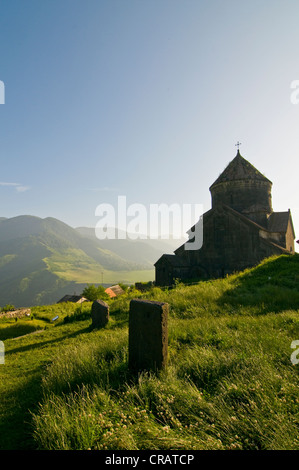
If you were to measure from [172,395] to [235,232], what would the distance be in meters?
22.5

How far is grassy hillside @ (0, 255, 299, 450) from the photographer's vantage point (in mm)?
2594

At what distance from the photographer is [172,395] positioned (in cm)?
332

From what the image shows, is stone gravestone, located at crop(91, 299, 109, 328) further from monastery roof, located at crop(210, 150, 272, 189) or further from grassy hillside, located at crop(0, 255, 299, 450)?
monastery roof, located at crop(210, 150, 272, 189)

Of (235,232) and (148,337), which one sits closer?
(148,337)

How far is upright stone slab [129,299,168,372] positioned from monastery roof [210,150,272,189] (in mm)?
26426

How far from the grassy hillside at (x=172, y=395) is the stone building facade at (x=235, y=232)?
17.5 metres

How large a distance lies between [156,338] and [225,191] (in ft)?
A: 87.2

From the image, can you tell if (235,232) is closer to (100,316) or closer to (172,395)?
(100,316)

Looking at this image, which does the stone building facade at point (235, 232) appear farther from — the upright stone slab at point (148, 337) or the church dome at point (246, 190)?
the upright stone slab at point (148, 337)

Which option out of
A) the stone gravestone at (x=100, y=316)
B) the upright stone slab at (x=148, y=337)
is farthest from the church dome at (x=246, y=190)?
the upright stone slab at (x=148, y=337)

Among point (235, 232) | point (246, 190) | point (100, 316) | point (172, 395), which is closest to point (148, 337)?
point (172, 395)

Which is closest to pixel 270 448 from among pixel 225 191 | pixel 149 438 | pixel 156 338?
pixel 149 438
